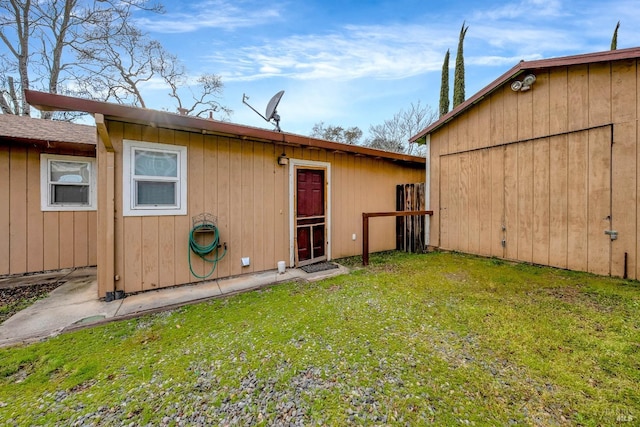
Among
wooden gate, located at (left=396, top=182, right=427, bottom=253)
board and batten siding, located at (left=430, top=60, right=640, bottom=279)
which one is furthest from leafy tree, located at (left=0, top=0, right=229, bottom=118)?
board and batten siding, located at (left=430, top=60, right=640, bottom=279)

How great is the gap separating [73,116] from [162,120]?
1060 cm

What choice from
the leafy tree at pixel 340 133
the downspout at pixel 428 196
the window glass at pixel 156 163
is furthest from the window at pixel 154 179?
the leafy tree at pixel 340 133

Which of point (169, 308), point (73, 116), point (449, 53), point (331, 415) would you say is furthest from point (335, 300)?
point (449, 53)

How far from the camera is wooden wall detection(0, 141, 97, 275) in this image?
417 cm

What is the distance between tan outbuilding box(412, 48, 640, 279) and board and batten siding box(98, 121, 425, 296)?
2561 mm

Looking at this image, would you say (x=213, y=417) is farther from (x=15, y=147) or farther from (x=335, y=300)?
(x=15, y=147)

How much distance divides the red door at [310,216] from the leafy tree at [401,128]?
14.0 metres

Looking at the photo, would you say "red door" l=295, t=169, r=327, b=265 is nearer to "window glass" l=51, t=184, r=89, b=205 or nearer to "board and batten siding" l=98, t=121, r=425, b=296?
"board and batten siding" l=98, t=121, r=425, b=296

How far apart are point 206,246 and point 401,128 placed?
17965 mm

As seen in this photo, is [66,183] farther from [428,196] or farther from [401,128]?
[401,128]

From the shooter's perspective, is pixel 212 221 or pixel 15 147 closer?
pixel 212 221

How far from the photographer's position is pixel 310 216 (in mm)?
4996

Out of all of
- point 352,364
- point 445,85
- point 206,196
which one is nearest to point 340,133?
point 445,85

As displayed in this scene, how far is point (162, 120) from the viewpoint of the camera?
10.5 feet
